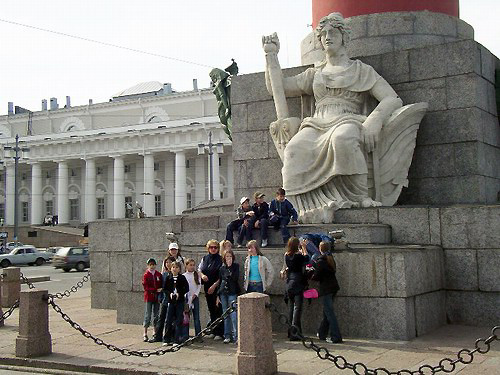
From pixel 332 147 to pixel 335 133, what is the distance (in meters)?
0.22

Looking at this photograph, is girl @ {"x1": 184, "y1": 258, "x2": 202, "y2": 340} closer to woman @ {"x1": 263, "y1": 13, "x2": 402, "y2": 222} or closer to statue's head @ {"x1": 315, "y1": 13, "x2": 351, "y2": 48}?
woman @ {"x1": 263, "y1": 13, "x2": 402, "y2": 222}

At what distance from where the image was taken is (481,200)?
34.2ft

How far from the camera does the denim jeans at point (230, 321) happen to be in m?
8.38

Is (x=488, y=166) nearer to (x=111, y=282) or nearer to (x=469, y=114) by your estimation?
(x=469, y=114)

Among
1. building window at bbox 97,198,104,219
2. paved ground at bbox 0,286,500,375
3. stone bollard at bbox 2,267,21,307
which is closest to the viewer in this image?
paved ground at bbox 0,286,500,375

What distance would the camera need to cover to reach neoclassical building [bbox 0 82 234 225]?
58500 mm

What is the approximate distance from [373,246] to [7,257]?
28.2 m

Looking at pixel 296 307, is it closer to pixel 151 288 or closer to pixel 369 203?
pixel 151 288

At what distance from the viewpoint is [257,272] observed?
8.27 metres

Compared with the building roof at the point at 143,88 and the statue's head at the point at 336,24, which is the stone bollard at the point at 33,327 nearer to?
the statue's head at the point at 336,24

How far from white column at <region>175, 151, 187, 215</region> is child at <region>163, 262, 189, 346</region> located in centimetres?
4946

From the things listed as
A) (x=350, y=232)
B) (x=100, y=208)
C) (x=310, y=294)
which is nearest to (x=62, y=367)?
(x=310, y=294)

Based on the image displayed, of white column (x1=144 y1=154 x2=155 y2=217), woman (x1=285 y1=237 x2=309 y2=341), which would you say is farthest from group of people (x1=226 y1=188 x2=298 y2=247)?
white column (x1=144 y1=154 x2=155 y2=217)

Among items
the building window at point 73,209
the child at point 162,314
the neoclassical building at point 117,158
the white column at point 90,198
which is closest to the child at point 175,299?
the child at point 162,314
